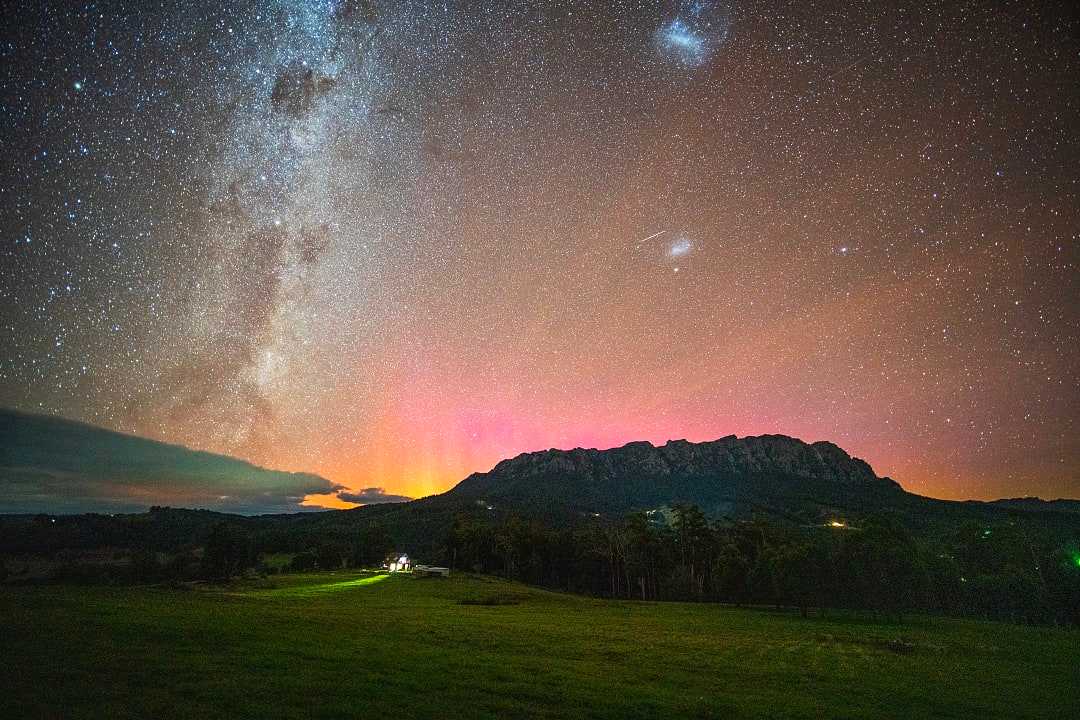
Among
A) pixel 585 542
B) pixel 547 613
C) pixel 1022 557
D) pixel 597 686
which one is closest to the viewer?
pixel 597 686

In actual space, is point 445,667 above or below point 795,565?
above

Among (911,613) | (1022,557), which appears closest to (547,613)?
(911,613)

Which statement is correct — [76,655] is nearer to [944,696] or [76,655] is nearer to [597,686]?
[597,686]

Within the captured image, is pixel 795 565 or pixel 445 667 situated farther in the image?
pixel 795 565

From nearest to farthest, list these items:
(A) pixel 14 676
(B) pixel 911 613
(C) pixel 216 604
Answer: (A) pixel 14 676, (C) pixel 216 604, (B) pixel 911 613

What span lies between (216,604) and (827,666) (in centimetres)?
4718

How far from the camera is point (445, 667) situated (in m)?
25.0

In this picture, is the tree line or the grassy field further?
the tree line

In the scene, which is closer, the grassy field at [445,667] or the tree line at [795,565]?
the grassy field at [445,667]

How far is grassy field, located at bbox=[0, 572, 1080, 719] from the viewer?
17781 mm

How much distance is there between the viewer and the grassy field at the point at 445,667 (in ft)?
58.3

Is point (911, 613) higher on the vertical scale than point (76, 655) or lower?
lower

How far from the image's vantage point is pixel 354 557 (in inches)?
5763


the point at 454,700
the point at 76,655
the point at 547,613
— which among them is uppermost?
the point at 76,655
